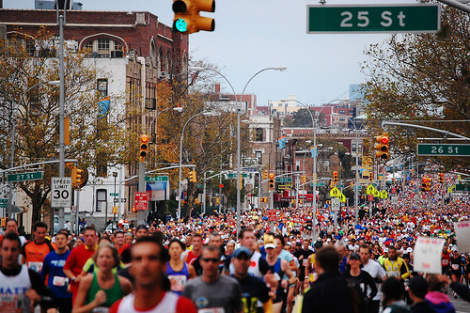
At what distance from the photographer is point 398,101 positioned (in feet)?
119

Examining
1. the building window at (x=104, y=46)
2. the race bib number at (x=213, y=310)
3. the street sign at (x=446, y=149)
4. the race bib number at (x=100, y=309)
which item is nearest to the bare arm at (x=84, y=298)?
the race bib number at (x=100, y=309)

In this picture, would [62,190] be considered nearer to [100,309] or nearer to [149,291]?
[100,309]

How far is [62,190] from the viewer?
23.5 metres

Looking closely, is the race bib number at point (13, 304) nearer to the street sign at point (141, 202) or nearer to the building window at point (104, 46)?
the street sign at point (141, 202)

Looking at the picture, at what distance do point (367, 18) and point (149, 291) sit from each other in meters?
7.01

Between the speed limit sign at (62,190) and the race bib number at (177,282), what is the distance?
1424 centimetres

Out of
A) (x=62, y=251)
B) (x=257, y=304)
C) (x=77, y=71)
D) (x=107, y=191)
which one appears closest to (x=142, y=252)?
(x=257, y=304)

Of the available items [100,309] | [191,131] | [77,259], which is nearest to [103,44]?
[191,131]

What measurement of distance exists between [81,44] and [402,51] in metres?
42.5

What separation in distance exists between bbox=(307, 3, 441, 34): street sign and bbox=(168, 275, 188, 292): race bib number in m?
3.64

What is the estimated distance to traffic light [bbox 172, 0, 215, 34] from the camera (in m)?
9.57

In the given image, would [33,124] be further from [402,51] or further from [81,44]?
[81,44]

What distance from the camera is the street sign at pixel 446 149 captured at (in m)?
24.4

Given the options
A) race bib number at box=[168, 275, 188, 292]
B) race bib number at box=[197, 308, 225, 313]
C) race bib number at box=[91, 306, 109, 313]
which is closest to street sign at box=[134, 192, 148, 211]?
race bib number at box=[168, 275, 188, 292]
